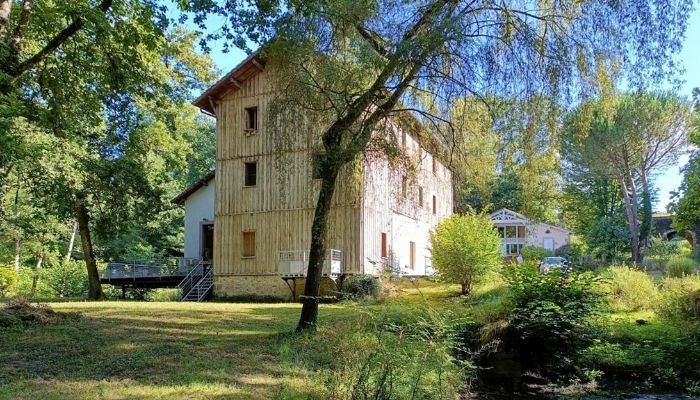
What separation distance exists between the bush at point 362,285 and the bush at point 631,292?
7735 millimetres

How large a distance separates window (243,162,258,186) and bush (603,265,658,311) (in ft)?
46.4

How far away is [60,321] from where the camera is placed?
1202 cm

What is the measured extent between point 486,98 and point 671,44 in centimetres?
280

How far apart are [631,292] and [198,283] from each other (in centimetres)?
1712

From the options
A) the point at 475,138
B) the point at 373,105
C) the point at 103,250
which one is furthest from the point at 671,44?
the point at 103,250

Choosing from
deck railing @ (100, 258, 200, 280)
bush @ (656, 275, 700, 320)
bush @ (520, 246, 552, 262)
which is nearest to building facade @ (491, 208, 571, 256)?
bush @ (520, 246, 552, 262)

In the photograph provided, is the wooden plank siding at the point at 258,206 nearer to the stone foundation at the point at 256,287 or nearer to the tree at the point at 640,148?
the stone foundation at the point at 256,287

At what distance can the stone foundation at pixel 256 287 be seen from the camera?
2117 centimetres

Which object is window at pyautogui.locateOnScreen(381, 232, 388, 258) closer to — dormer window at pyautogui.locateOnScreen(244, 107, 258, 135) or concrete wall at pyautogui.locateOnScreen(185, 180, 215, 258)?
dormer window at pyautogui.locateOnScreen(244, 107, 258, 135)

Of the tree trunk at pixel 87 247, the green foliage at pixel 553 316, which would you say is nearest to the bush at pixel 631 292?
the green foliage at pixel 553 316

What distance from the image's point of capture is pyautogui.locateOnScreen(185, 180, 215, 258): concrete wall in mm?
26683

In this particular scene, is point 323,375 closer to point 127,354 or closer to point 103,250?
point 127,354

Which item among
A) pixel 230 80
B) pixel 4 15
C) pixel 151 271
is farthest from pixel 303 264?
pixel 4 15

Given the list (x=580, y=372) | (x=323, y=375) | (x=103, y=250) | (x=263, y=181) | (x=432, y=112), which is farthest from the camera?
(x=103, y=250)
